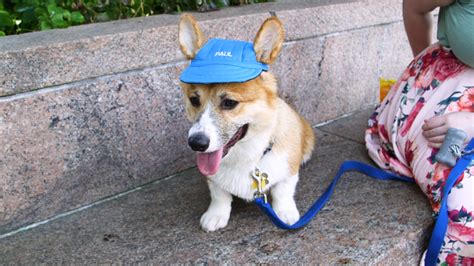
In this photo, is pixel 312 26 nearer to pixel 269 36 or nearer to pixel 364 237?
pixel 269 36

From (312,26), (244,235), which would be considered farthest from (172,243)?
(312,26)

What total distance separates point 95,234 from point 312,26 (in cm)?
183

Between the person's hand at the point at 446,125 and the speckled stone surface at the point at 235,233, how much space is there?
0.33 m

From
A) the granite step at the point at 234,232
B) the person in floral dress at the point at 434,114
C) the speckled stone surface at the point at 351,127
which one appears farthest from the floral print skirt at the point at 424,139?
the speckled stone surface at the point at 351,127

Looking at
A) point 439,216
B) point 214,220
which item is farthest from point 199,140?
point 439,216

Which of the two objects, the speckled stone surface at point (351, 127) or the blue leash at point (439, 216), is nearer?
the blue leash at point (439, 216)

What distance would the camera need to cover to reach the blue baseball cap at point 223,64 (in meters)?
1.63

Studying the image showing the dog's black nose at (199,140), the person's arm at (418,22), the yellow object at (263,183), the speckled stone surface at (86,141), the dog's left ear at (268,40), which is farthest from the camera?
the person's arm at (418,22)

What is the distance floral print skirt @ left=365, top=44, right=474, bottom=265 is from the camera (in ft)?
6.23

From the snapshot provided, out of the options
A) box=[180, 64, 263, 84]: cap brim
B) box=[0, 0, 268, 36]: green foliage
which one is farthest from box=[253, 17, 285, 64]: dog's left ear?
box=[0, 0, 268, 36]: green foliage

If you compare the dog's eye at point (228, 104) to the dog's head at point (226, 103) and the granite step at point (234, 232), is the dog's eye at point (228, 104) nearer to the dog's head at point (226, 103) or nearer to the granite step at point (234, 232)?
the dog's head at point (226, 103)

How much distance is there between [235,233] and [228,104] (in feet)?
2.00

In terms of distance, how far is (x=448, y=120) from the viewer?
2041mm

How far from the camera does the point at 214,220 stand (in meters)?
2.02
